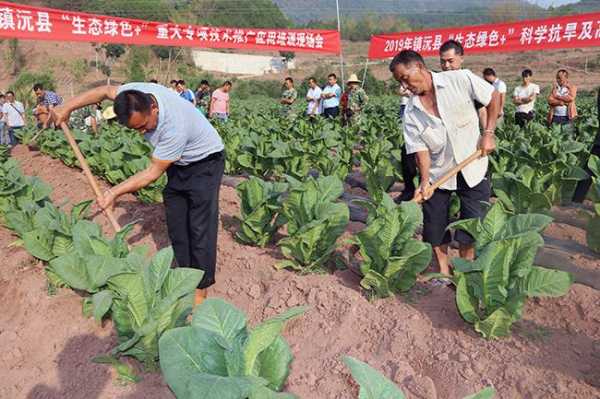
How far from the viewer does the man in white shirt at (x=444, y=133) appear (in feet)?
10.7

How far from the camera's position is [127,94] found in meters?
2.75

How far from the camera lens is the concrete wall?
60688 millimetres

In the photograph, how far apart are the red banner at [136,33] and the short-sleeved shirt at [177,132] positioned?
372 inches

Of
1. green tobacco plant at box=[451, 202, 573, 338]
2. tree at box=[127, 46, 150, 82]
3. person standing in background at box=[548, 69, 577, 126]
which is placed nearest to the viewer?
green tobacco plant at box=[451, 202, 573, 338]

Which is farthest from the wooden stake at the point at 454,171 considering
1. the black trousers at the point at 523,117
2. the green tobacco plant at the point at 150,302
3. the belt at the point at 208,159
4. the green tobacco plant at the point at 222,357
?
the black trousers at the point at 523,117

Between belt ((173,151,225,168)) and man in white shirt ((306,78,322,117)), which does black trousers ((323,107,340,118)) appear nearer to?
man in white shirt ((306,78,322,117))

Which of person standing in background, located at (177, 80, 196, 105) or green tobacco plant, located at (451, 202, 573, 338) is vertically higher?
person standing in background, located at (177, 80, 196, 105)

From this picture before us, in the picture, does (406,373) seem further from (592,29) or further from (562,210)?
(592,29)

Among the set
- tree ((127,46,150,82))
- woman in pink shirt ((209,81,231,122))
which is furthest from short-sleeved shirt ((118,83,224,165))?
tree ((127,46,150,82))

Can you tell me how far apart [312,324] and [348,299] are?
283 millimetres

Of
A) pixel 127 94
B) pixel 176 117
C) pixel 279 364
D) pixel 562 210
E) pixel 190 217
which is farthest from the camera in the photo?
pixel 562 210

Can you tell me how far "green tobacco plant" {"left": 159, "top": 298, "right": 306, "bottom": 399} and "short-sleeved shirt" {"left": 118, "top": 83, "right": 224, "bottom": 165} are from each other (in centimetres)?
136

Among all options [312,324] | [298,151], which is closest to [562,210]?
[298,151]

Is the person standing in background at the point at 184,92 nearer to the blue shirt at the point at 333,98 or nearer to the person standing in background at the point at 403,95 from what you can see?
the blue shirt at the point at 333,98
